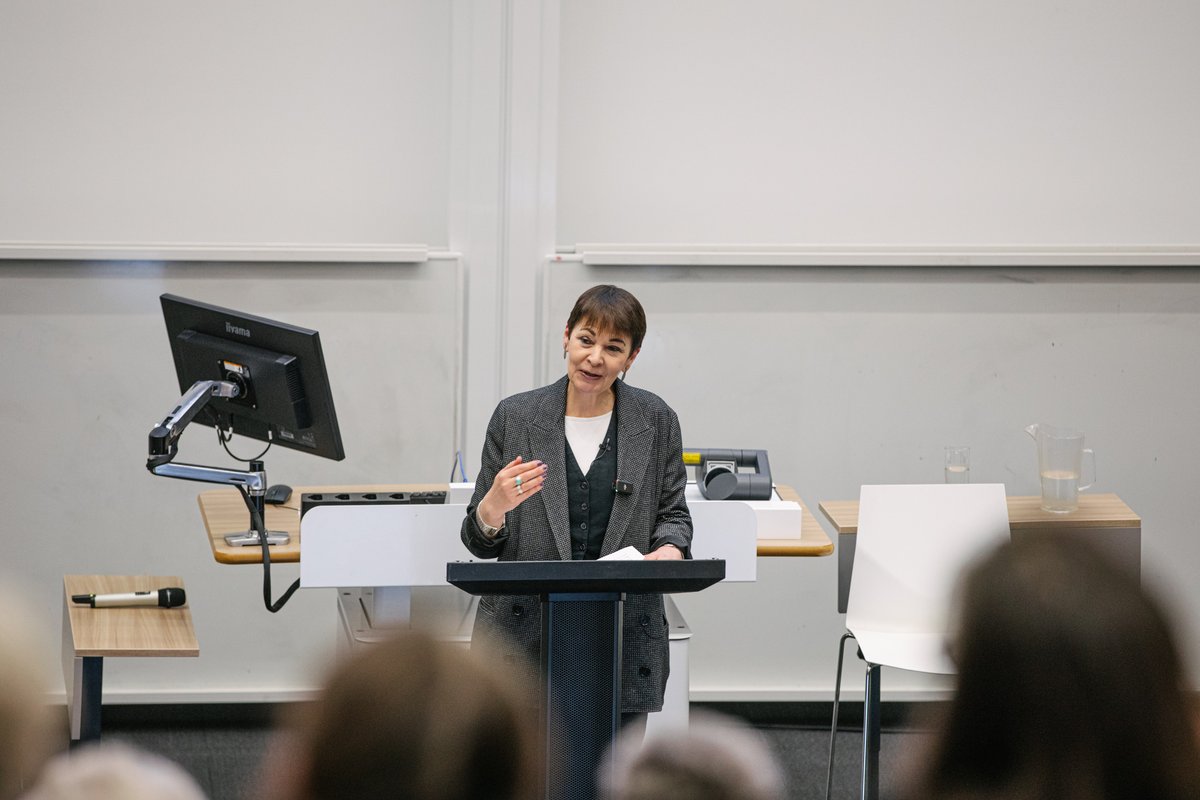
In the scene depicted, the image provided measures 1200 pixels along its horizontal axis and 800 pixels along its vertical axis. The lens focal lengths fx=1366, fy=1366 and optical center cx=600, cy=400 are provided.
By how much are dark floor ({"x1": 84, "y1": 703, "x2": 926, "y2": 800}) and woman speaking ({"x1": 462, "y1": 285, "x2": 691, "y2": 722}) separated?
57.3 inches

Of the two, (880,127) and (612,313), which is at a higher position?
(880,127)

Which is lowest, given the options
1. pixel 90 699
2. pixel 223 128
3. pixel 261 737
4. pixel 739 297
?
pixel 261 737

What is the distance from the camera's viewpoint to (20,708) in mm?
960

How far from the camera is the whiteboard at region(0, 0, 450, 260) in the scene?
434 cm

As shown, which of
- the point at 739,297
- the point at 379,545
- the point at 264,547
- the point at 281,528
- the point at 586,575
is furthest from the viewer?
the point at 739,297

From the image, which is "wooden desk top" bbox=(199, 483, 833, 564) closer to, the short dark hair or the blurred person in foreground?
→ the short dark hair

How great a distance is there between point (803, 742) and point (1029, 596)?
363cm

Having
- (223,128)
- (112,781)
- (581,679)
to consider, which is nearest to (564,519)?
(581,679)

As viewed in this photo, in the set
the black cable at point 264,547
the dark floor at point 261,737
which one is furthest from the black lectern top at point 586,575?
the dark floor at point 261,737

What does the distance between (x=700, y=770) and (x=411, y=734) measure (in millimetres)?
219

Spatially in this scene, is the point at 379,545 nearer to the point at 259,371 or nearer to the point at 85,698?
the point at 259,371

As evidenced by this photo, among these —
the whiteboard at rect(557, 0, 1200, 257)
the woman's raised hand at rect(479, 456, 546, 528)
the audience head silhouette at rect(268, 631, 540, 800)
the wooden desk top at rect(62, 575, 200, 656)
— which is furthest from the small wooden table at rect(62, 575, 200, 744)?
the audience head silhouette at rect(268, 631, 540, 800)

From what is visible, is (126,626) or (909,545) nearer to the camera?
(126,626)

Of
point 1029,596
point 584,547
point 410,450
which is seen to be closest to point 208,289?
point 410,450
